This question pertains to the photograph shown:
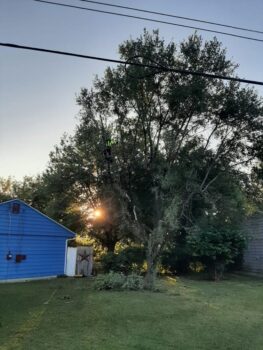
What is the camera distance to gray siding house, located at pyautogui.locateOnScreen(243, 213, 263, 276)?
22.0 metres

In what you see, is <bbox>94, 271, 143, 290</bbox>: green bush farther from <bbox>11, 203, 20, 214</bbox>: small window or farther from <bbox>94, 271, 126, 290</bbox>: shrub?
<bbox>11, 203, 20, 214</bbox>: small window

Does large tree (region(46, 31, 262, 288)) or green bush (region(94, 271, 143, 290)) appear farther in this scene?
large tree (region(46, 31, 262, 288))

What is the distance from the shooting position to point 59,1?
740 centimetres

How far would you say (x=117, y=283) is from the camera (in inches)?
569

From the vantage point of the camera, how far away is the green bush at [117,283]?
46.7 ft

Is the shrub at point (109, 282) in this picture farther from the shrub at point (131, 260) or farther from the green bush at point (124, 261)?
the green bush at point (124, 261)

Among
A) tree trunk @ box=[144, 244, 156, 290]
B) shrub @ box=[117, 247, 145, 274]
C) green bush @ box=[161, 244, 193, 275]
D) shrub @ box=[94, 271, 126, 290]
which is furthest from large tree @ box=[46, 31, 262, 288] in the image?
green bush @ box=[161, 244, 193, 275]

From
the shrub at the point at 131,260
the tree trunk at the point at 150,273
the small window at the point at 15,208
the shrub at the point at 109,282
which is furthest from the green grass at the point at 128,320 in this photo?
the shrub at the point at 131,260

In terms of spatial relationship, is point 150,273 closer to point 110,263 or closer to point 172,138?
point 110,263

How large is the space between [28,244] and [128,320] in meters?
10.2

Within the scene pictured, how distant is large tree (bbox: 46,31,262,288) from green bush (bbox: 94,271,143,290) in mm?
514

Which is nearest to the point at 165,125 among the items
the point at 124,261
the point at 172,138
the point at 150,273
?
the point at 172,138

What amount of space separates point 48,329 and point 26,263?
10.4m

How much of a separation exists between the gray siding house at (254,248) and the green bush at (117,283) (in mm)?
9779
